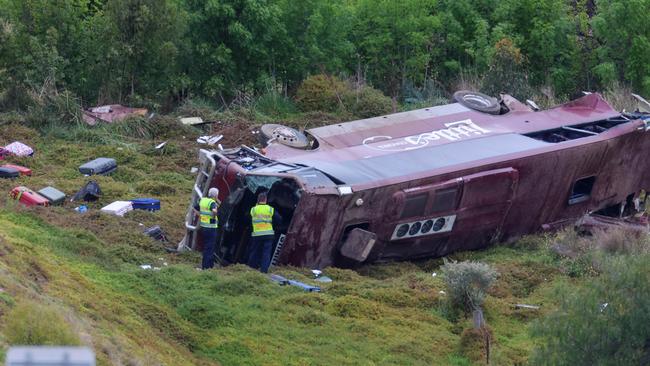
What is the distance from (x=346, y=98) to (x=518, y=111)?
7010 millimetres

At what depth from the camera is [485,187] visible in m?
17.3

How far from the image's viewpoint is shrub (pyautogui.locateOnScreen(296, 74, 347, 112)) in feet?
87.5

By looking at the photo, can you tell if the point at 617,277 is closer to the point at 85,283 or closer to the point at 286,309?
the point at 286,309

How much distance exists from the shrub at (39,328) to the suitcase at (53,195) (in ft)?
31.4

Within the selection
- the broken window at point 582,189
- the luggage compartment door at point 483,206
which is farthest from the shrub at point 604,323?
the broken window at point 582,189

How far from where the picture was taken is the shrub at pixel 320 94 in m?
26.7

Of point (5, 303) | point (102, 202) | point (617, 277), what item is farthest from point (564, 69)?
point (5, 303)

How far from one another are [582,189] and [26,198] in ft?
31.1

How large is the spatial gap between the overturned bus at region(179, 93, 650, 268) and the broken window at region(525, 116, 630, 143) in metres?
0.03

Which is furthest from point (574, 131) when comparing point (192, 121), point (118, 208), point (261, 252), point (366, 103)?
point (192, 121)

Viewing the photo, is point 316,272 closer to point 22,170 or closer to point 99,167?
point 99,167

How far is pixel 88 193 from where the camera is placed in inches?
747

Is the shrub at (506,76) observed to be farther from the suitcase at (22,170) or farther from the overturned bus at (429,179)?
the suitcase at (22,170)

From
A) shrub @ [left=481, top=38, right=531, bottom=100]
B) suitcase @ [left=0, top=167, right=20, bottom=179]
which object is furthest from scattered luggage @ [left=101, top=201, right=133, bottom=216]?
shrub @ [left=481, top=38, right=531, bottom=100]
